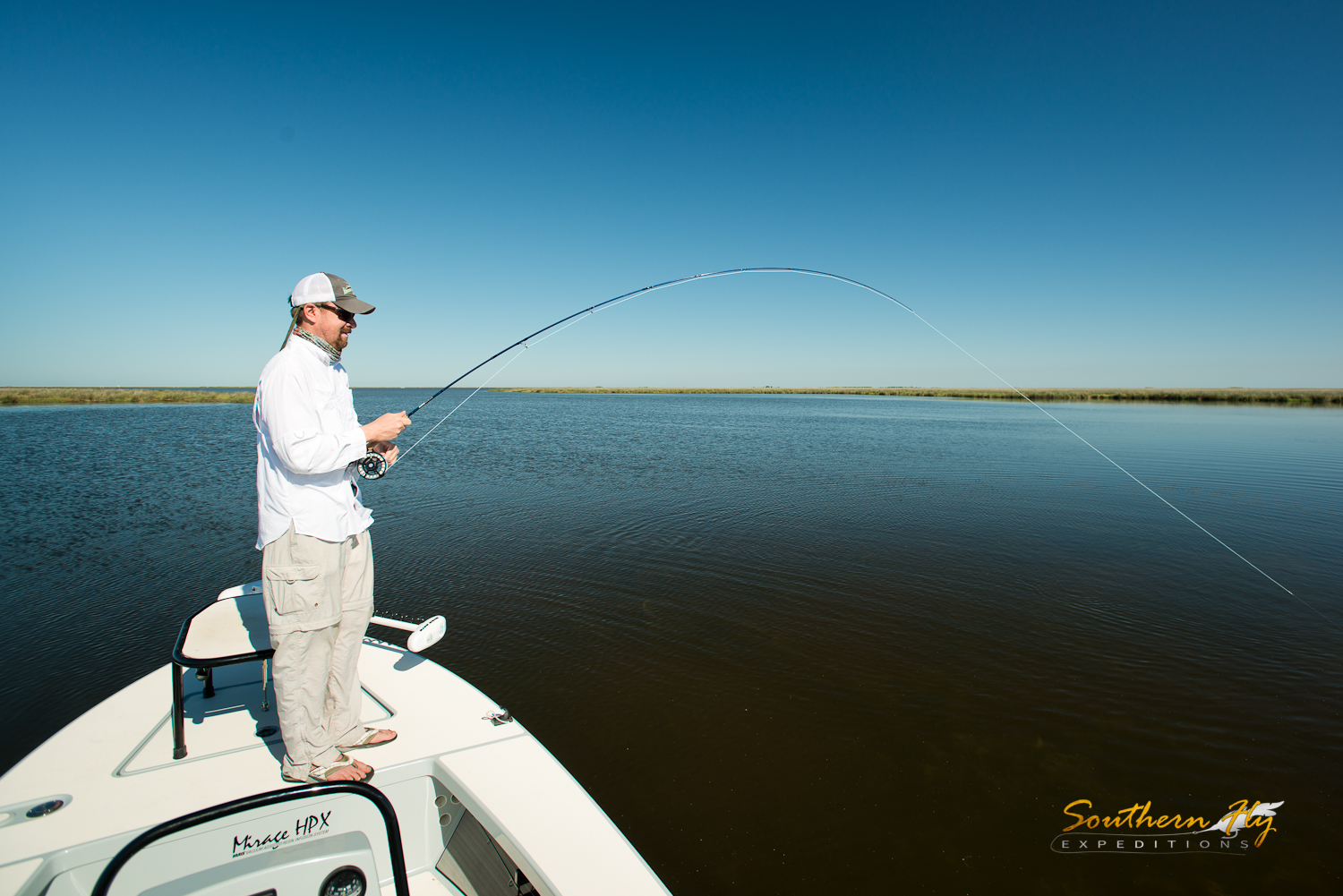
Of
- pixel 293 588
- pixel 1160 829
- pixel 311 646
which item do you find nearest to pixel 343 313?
pixel 293 588

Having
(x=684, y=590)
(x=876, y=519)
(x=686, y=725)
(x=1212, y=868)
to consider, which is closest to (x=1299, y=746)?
(x=1212, y=868)

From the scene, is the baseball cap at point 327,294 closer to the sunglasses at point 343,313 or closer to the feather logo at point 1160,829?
the sunglasses at point 343,313

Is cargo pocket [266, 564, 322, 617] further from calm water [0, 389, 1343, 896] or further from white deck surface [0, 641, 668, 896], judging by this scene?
calm water [0, 389, 1343, 896]

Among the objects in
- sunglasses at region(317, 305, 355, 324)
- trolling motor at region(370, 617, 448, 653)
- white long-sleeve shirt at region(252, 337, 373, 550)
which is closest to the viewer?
white long-sleeve shirt at region(252, 337, 373, 550)

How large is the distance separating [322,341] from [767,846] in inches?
152

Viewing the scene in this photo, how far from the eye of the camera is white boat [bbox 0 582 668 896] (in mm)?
2035

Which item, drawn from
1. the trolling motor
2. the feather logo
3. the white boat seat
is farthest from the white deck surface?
the feather logo

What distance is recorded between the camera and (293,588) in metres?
2.67

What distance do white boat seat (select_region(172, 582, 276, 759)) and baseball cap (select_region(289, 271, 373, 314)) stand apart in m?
1.61

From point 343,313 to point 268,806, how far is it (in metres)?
2.14

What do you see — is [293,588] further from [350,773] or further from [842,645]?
[842,645]

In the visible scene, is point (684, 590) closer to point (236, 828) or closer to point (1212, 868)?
point (1212, 868)

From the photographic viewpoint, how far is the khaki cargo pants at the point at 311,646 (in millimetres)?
2654

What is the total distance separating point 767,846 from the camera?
360cm
